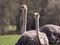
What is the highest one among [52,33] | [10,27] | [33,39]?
[33,39]

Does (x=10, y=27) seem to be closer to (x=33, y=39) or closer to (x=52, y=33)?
(x=52, y=33)

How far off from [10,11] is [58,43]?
28.1 feet

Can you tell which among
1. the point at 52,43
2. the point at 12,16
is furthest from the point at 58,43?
the point at 12,16

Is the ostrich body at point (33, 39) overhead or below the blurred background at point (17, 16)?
overhead

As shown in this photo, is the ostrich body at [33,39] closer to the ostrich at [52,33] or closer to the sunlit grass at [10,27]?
the ostrich at [52,33]

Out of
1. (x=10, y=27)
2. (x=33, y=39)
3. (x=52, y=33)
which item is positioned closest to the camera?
(x=33, y=39)

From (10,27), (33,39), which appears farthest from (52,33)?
(10,27)

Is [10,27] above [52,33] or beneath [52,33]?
beneath

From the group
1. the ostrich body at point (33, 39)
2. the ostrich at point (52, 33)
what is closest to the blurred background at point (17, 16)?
the ostrich at point (52, 33)

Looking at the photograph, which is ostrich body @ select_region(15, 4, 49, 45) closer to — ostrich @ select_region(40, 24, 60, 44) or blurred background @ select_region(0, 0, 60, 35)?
ostrich @ select_region(40, 24, 60, 44)

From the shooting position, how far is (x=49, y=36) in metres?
10.4

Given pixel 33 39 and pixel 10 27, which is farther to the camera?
pixel 10 27

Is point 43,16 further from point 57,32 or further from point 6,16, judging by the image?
point 57,32

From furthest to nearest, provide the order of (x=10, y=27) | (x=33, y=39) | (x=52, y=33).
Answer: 1. (x=10, y=27)
2. (x=52, y=33)
3. (x=33, y=39)
